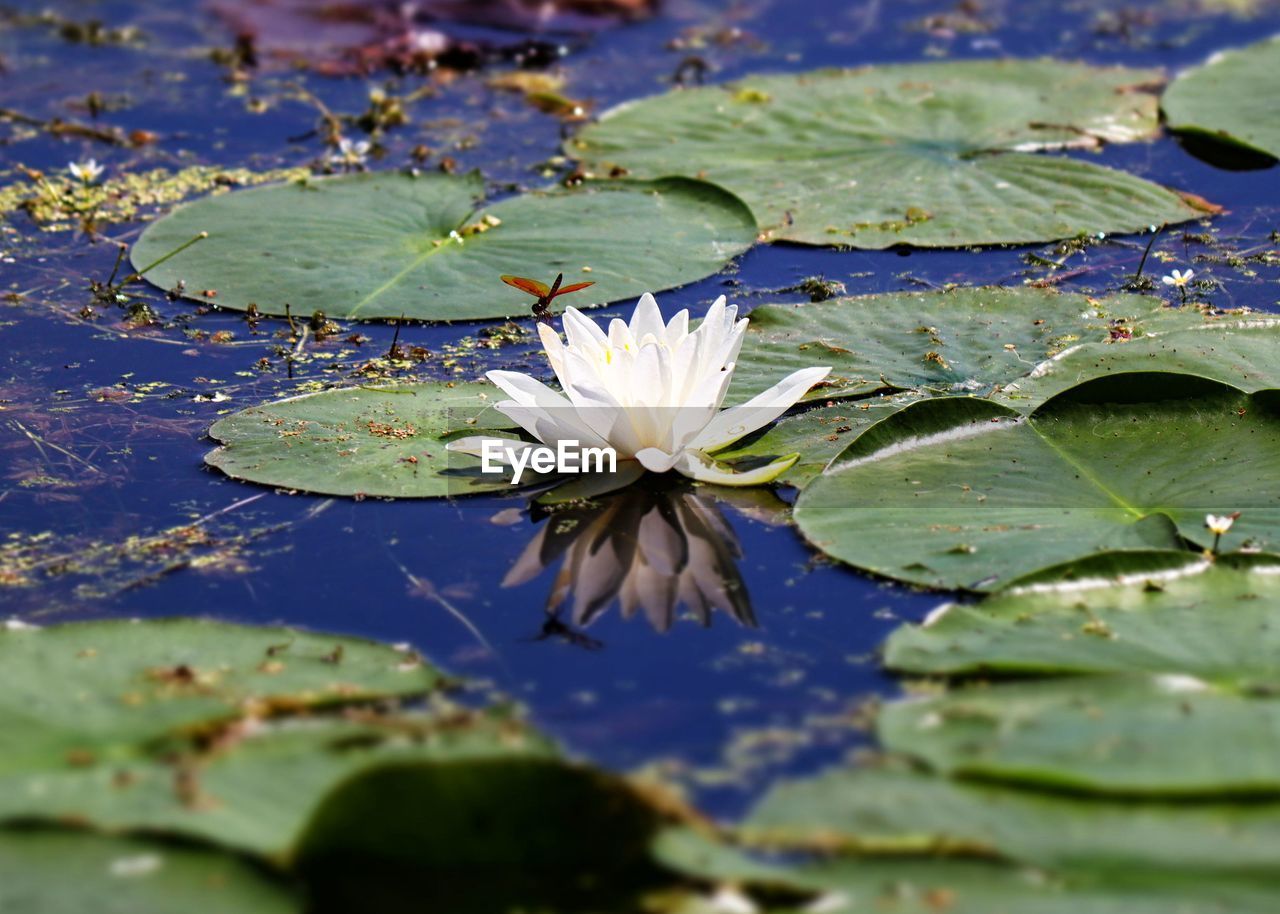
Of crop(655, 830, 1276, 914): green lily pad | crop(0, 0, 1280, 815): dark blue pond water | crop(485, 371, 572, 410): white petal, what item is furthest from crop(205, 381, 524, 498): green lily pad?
crop(655, 830, 1276, 914): green lily pad

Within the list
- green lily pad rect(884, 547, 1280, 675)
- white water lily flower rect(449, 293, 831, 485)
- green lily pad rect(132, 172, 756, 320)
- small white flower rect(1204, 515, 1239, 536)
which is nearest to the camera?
green lily pad rect(884, 547, 1280, 675)

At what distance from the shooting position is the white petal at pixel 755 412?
122 inches

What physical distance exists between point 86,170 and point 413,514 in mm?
2496

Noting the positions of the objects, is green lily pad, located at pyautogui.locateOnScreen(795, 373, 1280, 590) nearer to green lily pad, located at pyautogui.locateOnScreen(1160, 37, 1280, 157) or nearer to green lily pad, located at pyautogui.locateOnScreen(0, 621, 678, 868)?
green lily pad, located at pyautogui.locateOnScreen(0, 621, 678, 868)

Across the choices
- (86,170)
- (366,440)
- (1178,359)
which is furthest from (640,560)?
(86,170)

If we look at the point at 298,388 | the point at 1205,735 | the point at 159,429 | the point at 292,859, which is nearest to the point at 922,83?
the point at 298,388

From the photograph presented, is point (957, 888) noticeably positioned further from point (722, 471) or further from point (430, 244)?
point (430, 244)

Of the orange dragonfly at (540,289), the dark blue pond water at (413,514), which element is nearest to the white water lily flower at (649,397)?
the dark blue pond water at (413,514)

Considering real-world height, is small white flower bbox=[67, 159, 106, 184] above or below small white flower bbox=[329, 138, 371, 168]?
below

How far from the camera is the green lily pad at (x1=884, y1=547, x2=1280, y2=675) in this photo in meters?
2.31

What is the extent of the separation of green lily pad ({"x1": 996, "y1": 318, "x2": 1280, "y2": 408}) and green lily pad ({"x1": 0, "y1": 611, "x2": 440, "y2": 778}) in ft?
5.13

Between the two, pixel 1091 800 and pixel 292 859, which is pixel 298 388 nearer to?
pixel 292 859

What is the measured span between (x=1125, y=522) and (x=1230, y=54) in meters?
3.51

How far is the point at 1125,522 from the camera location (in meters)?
2.79
